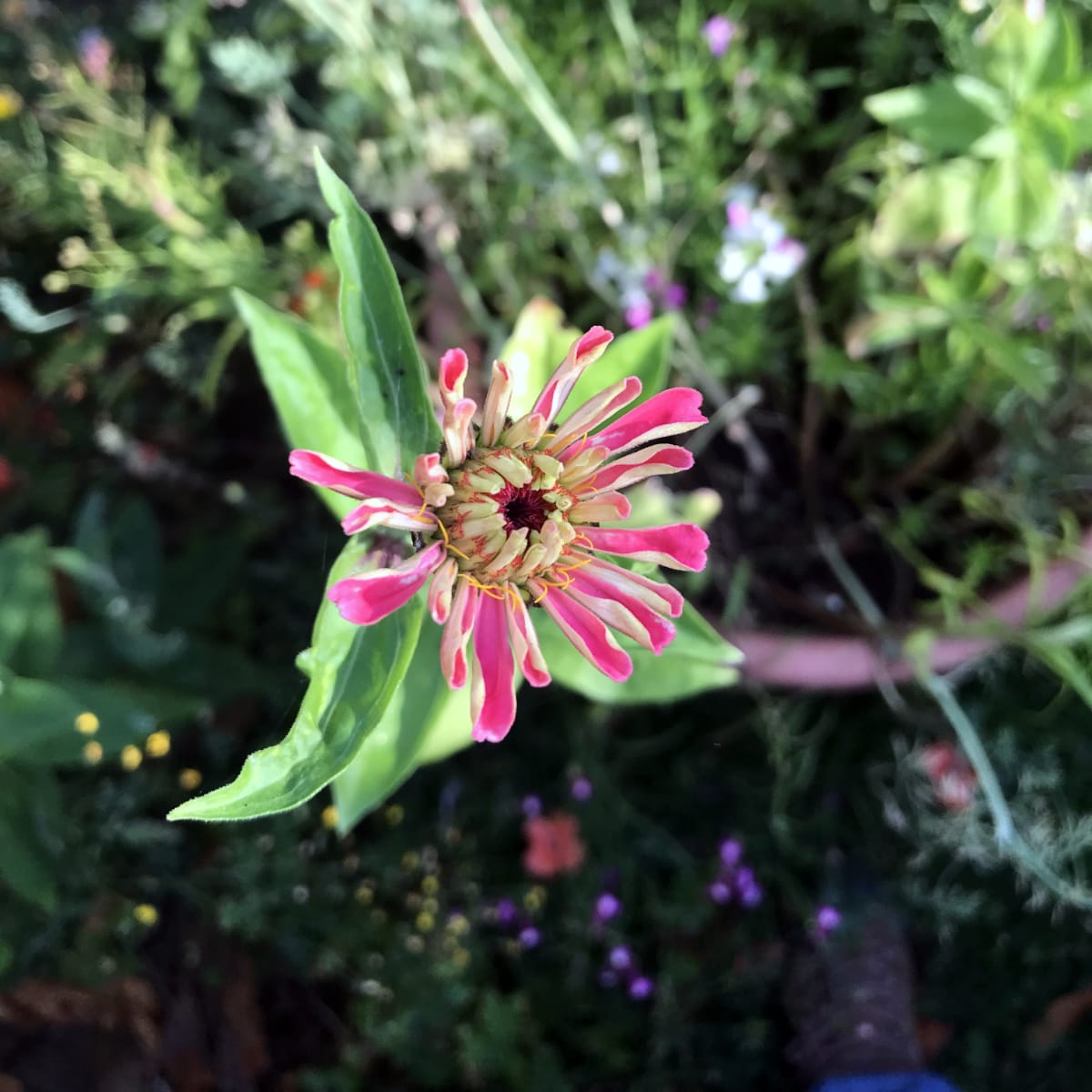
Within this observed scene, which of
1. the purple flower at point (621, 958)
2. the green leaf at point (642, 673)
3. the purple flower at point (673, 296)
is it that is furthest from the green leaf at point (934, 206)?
the purple flower at point (621, 958)

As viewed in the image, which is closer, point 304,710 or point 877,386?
point 304,710

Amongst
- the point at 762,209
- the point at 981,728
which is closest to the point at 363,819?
the point at 981,728

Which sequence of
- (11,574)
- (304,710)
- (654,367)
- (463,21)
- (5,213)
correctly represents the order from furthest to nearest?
(5,213)
(463,21)
(11,574)
(654,367)
(304,710)

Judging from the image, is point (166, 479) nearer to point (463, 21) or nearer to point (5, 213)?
point (5, 213)

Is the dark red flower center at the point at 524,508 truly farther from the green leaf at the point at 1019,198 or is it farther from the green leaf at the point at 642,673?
the green leaf at the point at 1019,198

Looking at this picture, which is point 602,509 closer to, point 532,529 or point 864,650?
point 532,529

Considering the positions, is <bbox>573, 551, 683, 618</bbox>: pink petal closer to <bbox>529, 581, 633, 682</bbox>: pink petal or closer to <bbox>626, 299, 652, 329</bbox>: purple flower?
<bbox>529, 581, 633, 682</bbox>: pink petal

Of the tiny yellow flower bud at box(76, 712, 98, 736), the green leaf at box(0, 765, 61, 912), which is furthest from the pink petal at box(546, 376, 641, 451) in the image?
the green leaf at box(0, 765, 61, 912)
